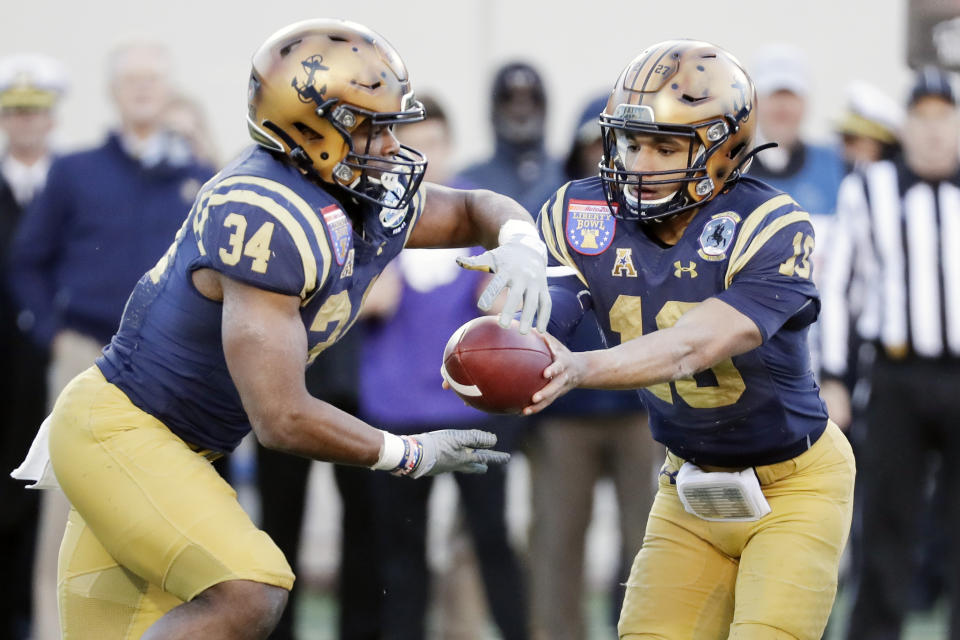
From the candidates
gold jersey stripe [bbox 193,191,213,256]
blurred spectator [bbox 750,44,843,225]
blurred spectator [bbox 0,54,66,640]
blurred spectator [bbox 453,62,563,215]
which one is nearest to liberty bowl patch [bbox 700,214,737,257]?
gold jersey stripe [bbox 193,191,213,256]

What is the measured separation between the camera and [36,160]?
6500 mm

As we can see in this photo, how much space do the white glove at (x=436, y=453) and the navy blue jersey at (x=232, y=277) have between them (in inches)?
13.6

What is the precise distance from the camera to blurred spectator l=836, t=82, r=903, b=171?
23.4 ft

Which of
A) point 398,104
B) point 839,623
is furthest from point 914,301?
point 398,104

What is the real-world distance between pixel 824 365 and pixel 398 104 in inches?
98.9

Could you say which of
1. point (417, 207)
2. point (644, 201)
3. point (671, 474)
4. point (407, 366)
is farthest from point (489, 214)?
point (407, 366)

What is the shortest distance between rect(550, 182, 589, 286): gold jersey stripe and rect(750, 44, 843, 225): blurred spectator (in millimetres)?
2067

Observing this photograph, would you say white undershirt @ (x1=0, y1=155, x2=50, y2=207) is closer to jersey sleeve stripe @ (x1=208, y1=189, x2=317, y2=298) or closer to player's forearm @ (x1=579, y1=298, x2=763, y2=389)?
jersey sleeve stripe @ (x1=208, y1=189, x2=317, y2=298)

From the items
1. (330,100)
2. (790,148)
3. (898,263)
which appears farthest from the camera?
(790,148)

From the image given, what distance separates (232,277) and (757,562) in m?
1.35

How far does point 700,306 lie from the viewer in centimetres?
339

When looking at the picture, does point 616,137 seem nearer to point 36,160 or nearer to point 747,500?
point 747,500

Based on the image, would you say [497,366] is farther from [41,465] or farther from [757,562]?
[41,465]

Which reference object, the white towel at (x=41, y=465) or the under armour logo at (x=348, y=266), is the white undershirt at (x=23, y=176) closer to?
the white towel at (x=41, y=465)
